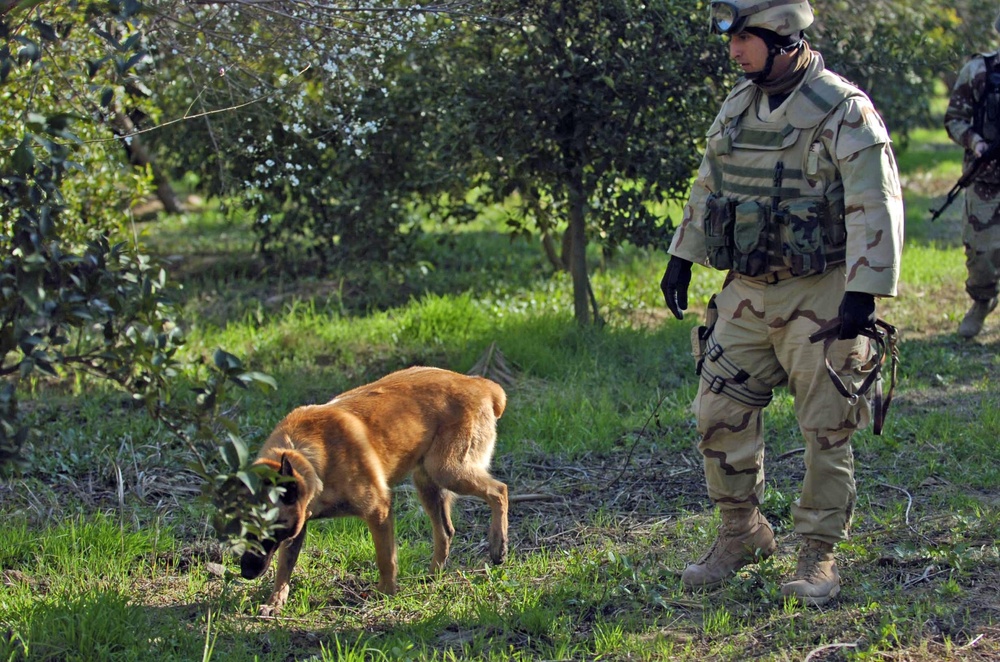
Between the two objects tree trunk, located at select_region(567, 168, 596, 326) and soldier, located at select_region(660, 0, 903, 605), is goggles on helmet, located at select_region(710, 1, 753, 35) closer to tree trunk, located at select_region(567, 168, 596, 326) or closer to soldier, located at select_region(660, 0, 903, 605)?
soldier, located at select_region(660, 0, 903, 605)

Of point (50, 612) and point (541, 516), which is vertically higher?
point (50, 612)

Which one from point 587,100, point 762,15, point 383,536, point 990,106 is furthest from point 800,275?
point 990,106

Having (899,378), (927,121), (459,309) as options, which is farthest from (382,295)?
(927,121)

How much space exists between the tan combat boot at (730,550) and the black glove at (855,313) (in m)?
Result: 0.94

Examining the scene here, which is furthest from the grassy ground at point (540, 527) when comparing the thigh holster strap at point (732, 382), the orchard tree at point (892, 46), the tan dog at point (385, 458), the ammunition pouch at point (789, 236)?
the orchard tree at point (892, 46)

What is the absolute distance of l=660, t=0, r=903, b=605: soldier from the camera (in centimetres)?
366

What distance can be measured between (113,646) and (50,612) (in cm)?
27

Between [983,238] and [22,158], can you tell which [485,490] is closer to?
[22,158]

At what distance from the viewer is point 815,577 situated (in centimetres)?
393

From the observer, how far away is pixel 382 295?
29.6ft

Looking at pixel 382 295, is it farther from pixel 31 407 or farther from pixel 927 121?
pixel 927 121

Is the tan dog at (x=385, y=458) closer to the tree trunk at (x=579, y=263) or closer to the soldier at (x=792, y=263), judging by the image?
the soldier at (x=792, y=263)

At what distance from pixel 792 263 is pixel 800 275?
0.07 m

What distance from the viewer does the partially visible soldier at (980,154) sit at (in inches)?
279
